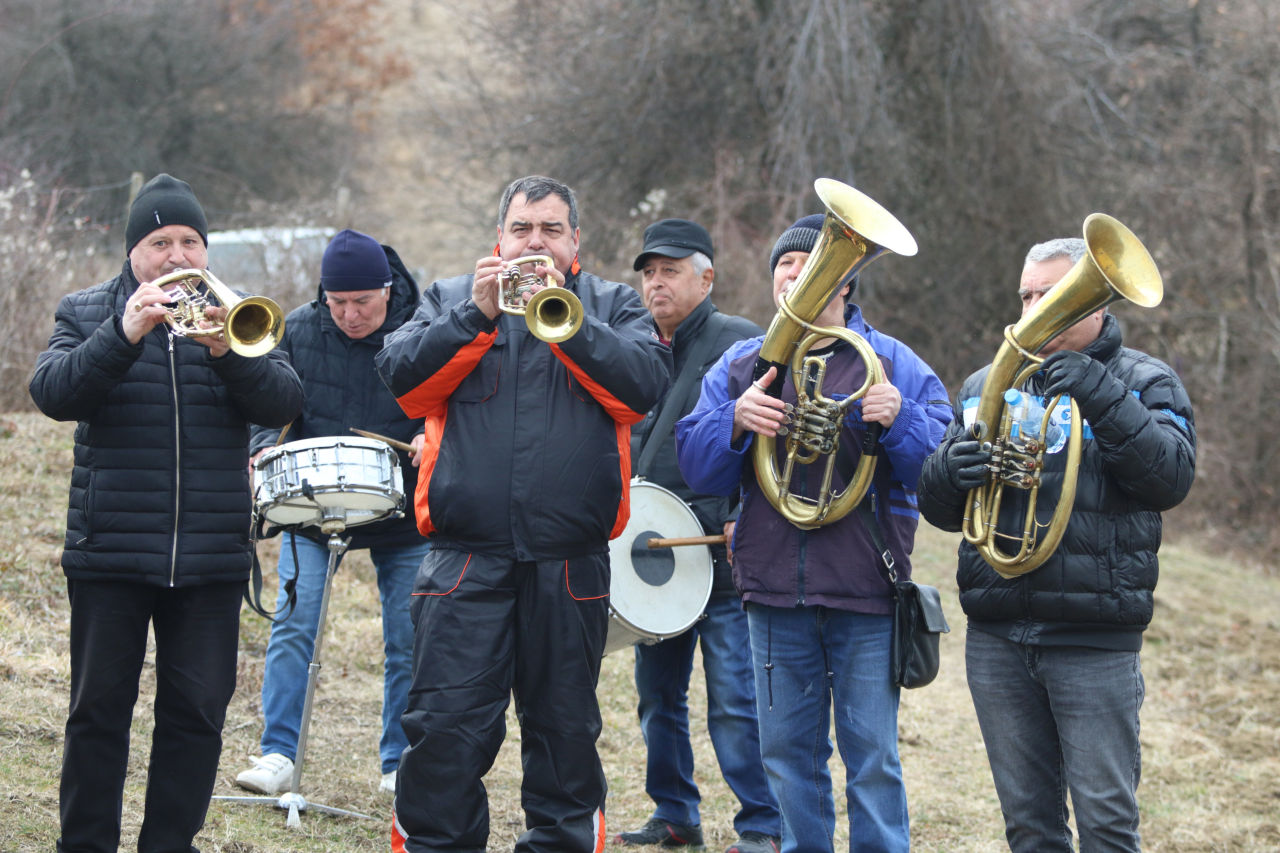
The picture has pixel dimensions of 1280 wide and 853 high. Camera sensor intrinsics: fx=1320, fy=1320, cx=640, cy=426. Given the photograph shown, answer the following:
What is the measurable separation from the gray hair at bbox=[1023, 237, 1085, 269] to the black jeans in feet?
8.58

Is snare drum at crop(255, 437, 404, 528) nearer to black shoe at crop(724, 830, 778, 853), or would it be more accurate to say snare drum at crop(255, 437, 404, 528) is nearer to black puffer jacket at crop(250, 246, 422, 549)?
black puffer jacket at crop(250, 246, 422, 549)

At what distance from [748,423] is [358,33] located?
21.7 metres

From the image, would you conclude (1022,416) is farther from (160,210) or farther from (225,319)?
(160,210)

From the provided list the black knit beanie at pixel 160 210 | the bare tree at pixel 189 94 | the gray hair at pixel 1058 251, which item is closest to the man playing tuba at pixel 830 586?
the gray hair at pixel 1058 251

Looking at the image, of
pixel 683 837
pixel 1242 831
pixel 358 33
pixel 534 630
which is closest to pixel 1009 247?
pixel 1242 831

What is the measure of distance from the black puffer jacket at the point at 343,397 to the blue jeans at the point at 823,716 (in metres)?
1.70

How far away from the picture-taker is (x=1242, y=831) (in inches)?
230

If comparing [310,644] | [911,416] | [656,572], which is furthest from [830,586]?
[310,644]

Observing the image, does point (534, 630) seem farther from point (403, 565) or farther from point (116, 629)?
point (403, 565)

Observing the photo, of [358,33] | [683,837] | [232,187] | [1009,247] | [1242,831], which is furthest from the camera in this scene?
[358,33]

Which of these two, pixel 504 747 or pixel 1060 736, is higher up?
pixel 1060 736

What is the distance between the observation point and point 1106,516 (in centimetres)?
366

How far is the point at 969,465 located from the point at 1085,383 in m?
0.38

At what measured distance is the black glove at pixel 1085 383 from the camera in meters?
3.53
